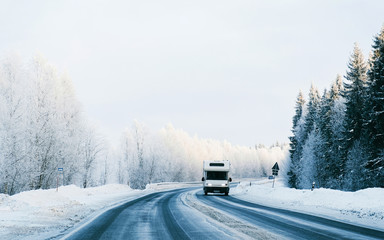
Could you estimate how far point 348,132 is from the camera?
39781mm

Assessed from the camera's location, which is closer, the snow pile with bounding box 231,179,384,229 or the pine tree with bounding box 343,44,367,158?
Answer: the snow pile with bounding box 231,179,384,229

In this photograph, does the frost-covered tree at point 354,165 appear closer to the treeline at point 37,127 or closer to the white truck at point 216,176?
the white truck at point 216,176

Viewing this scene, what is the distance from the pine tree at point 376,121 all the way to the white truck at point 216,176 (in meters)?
12.8

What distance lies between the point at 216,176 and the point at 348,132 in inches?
641

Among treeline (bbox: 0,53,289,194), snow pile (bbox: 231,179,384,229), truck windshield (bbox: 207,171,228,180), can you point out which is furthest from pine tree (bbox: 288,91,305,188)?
snow pile (bbox: 231,179,384,229)

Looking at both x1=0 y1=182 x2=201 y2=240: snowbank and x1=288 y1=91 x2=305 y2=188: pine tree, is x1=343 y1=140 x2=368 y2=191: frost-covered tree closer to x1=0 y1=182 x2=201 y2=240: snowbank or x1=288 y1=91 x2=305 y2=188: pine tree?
x1=288 y1=91 x2=305 y2=188: pine tree

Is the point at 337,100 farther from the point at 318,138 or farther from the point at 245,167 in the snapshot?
the point at 245,167

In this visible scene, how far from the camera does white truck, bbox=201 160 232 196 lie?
34000 mm

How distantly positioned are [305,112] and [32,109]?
51771 millimetres

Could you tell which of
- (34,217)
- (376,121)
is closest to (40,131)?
(34,217)

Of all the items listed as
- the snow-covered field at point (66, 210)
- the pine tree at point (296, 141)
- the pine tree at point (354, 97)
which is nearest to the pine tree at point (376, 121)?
the pine tree at point (354, 97)

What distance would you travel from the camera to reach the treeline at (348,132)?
32.4 metres

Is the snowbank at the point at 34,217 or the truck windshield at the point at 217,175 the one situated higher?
the truck windshield at the point at 217,175

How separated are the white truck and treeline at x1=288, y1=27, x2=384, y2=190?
41.5 ft
